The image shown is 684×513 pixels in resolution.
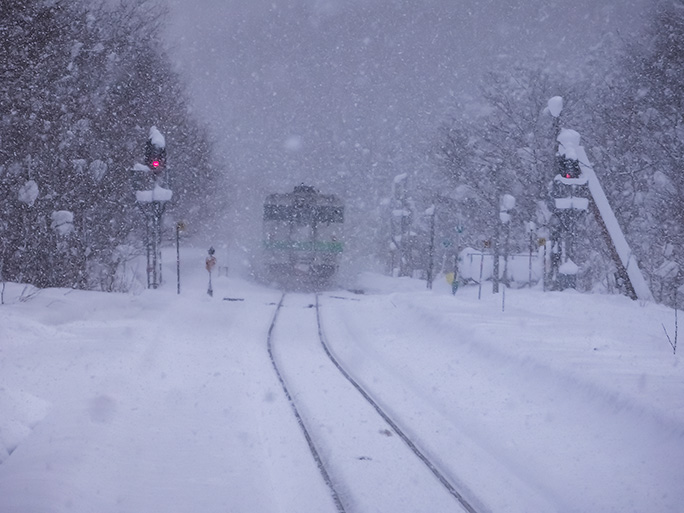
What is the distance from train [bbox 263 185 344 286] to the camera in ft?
81.4

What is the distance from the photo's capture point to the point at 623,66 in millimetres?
24734

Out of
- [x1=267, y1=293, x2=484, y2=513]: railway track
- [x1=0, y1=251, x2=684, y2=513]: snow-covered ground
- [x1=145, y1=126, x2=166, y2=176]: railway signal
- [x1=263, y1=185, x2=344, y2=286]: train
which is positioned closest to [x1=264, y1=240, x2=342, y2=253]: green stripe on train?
[x1=263, y1=185, x2=344, y2=286]: train

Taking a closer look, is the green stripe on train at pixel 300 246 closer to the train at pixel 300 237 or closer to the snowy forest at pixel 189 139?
the train at pixel 300 237

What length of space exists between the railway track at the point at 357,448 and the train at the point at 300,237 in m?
14.7

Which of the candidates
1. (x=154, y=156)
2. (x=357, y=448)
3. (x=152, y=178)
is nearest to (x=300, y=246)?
(x=152, y=178)

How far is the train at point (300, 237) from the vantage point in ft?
81.4

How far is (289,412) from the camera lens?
693cm

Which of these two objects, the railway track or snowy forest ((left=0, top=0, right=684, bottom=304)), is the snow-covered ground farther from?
snowy forest ((left=0, top=0, right=684, bottom=304))

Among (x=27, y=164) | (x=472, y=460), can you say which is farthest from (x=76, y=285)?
(x=472, y=460)

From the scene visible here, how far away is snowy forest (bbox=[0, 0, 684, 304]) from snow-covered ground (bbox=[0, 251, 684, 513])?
191 inches

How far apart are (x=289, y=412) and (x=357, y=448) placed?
1.36 metres

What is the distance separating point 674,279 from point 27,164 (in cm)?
2195

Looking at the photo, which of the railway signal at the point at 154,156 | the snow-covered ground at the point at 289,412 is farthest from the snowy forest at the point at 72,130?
the snow-covered ground at the point at 289,412

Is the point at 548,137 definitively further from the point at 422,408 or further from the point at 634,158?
the point at 422,408
